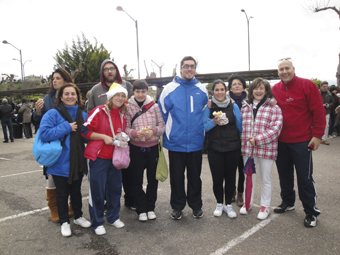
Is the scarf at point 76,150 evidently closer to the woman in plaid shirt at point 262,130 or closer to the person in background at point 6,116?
the woman in plaid shirt at point 262,130

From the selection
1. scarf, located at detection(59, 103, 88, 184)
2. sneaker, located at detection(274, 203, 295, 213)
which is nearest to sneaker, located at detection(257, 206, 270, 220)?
sneaker, located at detection(274, 203, 295, 213)

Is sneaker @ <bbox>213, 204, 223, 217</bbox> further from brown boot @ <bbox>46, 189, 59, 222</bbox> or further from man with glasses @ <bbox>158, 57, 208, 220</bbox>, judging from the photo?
brown boot @ <bbox>46, 189, 59, 222</bbox>

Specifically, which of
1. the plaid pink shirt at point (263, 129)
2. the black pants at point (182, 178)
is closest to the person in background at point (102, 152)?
the black pants at point (182, 178)

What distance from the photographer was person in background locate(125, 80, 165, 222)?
352 centimetres

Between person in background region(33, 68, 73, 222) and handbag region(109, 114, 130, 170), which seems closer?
handbag region(109, 114, 130, 170)

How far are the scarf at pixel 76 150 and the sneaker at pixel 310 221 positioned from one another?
2.89 m

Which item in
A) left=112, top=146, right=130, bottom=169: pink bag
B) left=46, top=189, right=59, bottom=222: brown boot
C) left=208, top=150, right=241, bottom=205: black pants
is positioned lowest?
left=46, top=189, right=59, bottom=222: brown boot

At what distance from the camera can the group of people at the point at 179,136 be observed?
327 cm

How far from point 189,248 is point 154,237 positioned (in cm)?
49

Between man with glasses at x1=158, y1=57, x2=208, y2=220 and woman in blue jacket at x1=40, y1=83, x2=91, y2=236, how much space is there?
1157mm

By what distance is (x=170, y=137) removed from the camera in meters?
3.61

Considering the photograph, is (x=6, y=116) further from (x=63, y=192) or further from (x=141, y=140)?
(x=141, y=140)

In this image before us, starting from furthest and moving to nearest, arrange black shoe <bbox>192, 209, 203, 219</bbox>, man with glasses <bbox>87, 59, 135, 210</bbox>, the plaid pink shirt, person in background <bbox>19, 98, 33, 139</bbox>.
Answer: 1. person in background <bbox>19, 98, 33, 139</bbox>
2. man with glasses <bbox>87, 59, 135, 210</bbox>
3. black shoe <bbox>192, 209, 203, 219</bbox>
4. the plaid pink shirt

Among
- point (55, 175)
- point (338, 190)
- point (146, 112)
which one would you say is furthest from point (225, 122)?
point (338, 190)
